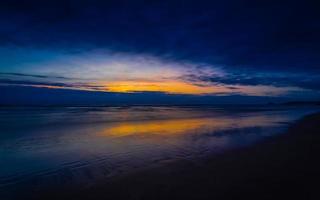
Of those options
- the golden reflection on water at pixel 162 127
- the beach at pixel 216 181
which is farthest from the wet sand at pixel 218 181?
the golden reflection on water at pixel 162 127

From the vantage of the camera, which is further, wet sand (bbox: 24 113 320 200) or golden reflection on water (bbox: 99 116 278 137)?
golden reflection on water (bbox: 99 116 278 137)

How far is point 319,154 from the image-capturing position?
778 cm

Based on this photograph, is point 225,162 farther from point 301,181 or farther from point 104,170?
point 104,170

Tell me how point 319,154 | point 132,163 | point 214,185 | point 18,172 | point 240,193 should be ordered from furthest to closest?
point 319,154, point 132,163, point 18,172, point 214,185, point 240,193

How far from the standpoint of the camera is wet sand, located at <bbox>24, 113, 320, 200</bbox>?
185 inches

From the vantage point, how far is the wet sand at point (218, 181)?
15.4 ft

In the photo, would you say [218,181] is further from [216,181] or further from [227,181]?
[227,181]

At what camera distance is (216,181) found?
17.8 ft

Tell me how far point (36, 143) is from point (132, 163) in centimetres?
594

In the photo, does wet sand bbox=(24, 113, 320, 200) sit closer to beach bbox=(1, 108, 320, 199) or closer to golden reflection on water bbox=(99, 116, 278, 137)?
beach bbox=(1, 108, 320, 199)

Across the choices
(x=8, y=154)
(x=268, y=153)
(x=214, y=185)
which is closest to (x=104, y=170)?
(x=214, y=185)

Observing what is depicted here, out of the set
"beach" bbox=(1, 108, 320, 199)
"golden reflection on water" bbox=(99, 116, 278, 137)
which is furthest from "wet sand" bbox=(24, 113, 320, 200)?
"golden reflection on water" bbox=(99, 116, 278, 137)

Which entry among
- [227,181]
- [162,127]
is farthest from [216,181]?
[162,127]

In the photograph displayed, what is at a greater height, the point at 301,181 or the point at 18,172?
the point at 301,181
